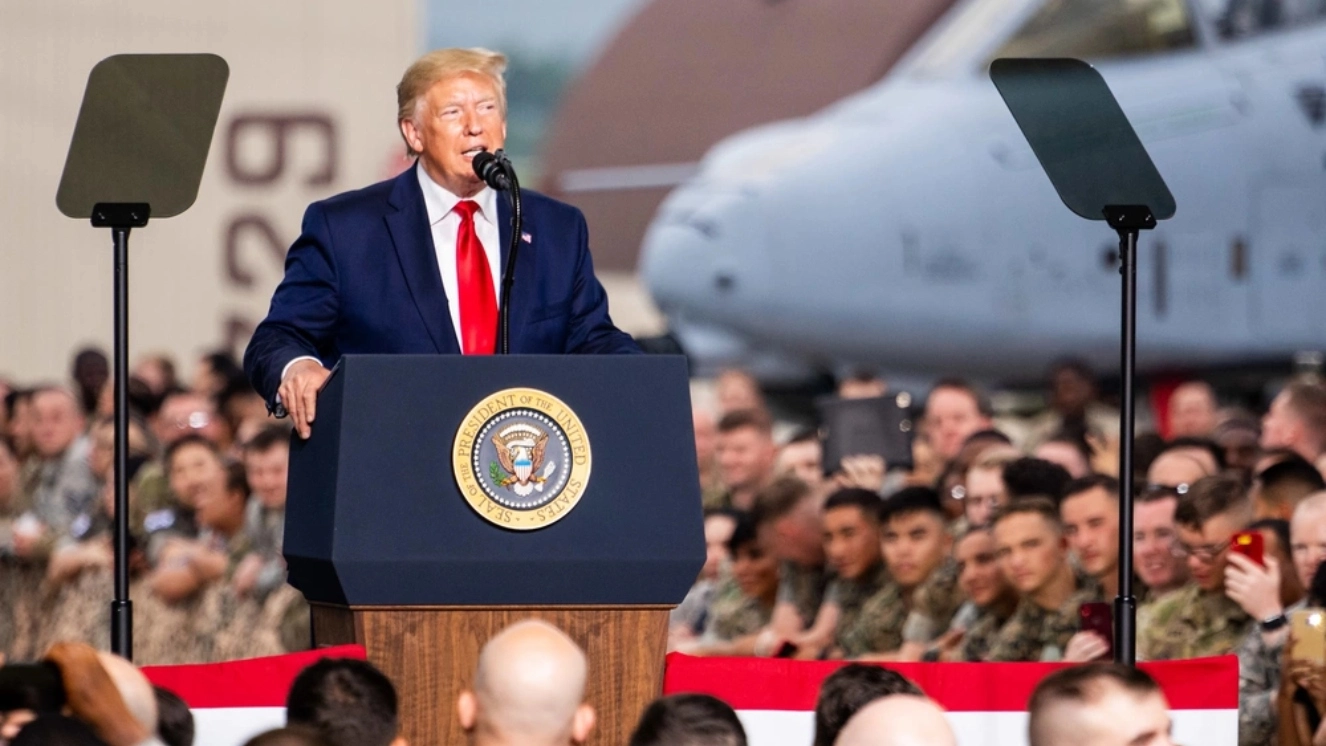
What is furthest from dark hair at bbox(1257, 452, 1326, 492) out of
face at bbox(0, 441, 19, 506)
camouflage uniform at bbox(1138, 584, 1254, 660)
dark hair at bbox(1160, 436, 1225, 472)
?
face at bbox(0, 441, 19, 506)

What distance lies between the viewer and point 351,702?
3.26 metres

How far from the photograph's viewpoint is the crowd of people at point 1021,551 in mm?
5047

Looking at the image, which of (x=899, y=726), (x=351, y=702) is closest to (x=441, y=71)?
(x=351, y=702)

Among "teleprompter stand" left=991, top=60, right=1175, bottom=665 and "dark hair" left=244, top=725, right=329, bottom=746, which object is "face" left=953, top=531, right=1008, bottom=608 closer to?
"teleprompter stand" left=991, top=60, right=1175, bottom=665

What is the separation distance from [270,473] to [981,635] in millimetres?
2858

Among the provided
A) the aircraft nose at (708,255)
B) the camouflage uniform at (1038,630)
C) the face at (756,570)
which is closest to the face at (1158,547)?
the camouflage uniform at (1038,630)

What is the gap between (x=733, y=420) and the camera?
29.2 feet

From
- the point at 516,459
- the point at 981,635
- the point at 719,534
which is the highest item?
the point at 516,459

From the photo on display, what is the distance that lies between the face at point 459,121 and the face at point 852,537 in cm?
308

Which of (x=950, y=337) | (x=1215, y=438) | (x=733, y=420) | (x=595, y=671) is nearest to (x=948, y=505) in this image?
(x=1215, y=438)

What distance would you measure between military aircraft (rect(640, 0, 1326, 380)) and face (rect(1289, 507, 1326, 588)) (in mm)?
6682

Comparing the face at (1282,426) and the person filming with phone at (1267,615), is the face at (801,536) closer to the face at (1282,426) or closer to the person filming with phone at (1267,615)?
the face at (1282,426)

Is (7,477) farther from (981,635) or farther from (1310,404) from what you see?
(1310,404)

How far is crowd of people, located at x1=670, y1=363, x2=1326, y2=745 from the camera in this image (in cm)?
505
